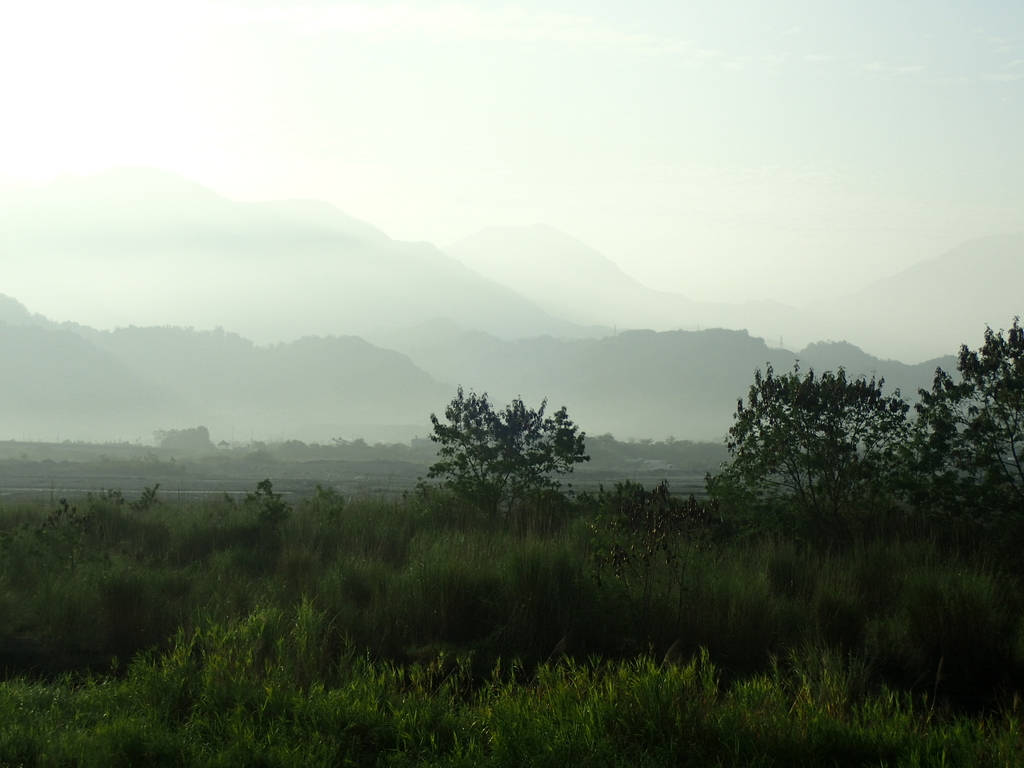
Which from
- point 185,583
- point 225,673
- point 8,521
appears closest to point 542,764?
point 225,673

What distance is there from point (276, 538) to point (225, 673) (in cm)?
667

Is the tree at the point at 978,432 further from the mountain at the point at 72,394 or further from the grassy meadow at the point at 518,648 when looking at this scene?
the mountain at the point at 72,394

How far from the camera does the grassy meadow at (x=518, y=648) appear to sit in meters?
5.78

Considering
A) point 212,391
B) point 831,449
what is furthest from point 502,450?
point 212,391

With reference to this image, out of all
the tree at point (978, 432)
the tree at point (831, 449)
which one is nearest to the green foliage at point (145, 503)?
the tree at point (831, 449)

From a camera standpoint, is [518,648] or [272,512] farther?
[272,512]

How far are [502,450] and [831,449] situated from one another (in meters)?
5.84

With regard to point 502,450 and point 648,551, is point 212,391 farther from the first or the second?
point 648,551

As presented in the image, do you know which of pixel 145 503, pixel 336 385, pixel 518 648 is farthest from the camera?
pixel 336 385

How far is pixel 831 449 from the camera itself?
1298 cm

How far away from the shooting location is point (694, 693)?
252 inches

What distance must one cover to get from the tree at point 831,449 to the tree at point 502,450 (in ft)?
12.2

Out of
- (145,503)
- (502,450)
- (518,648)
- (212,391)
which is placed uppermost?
(212,391)

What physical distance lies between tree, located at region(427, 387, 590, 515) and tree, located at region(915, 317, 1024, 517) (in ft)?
18.9
